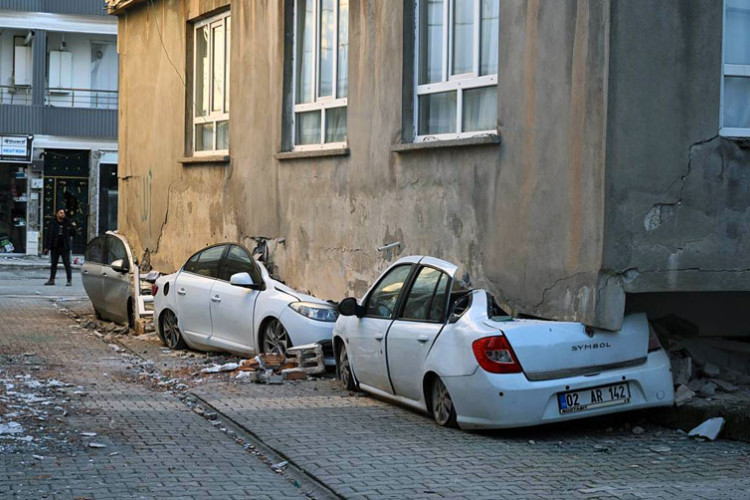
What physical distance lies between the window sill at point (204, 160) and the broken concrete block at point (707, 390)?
1013cm

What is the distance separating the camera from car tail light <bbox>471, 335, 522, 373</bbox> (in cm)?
891

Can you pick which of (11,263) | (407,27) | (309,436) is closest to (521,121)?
(407,27)

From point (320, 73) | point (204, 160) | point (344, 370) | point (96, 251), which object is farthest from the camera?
point (96, 251)

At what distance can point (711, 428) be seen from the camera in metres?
9.18

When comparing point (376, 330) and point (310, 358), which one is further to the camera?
point (310, 358)

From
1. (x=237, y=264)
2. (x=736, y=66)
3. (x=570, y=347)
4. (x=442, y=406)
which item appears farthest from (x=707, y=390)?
(x=237, y=264)

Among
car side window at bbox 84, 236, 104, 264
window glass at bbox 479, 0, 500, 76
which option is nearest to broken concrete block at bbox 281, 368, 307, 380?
window glass at bbox 479, 0, 500, 76

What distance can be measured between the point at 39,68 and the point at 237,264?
2851cm

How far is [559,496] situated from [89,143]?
36269 mm

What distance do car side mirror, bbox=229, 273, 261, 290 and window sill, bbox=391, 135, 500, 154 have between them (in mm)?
2328

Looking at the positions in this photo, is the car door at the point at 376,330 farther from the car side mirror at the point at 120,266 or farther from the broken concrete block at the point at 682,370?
the car side mirror at the point at 120,266

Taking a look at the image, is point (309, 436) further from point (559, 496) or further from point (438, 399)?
point (559, 496)

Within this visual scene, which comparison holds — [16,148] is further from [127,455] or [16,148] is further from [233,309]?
[127,455]

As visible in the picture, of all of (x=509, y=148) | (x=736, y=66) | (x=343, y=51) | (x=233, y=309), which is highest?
(x=343, y=51)
